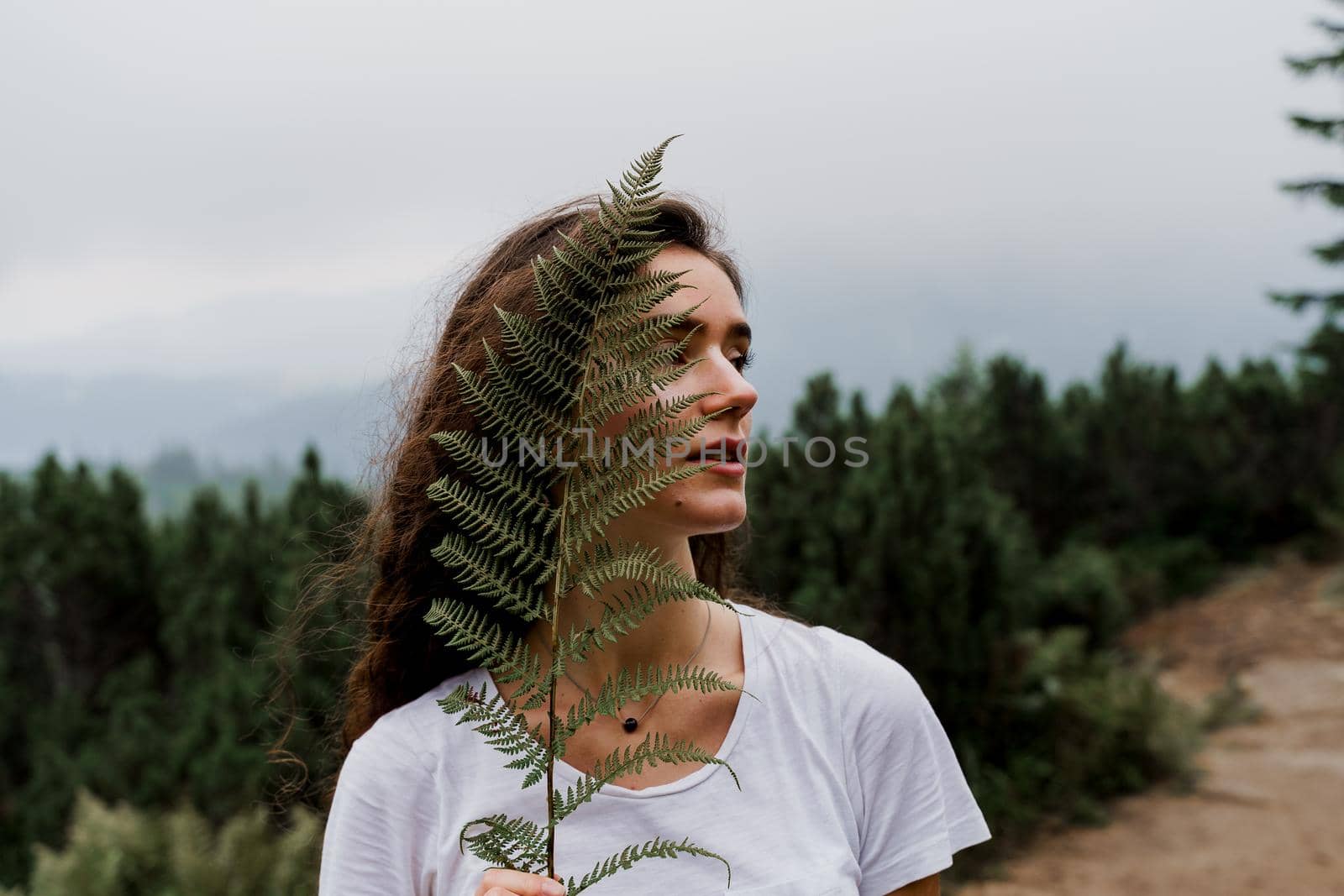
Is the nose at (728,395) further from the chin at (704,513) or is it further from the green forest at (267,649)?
the green forest at (267,649)

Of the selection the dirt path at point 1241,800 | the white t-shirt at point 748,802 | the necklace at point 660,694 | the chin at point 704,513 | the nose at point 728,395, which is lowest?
the dirt path at point 1241,800

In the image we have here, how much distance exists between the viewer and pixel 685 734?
5.57 feet

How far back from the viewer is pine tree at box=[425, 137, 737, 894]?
1257 mm

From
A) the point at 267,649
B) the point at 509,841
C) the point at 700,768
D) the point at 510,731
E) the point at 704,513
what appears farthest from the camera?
the point at 267,649

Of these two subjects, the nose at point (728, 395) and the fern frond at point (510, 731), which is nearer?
the fern frond at point (510, 731)

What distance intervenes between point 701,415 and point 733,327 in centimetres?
19

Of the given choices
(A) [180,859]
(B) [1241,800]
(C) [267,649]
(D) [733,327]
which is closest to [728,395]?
(D) [733,327]

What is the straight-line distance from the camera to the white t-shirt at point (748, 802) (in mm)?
1563

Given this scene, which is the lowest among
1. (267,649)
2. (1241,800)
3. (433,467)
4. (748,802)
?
(1241,800)

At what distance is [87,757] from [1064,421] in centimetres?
998

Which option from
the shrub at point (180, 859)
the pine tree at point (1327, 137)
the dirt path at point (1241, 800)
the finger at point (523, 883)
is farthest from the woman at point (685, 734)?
the pine tree at point (1327, 137)

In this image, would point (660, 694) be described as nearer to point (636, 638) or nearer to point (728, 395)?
point (636, 638)

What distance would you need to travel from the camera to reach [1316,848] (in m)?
6.36

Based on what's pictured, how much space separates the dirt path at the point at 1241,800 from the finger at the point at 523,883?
5.09m
